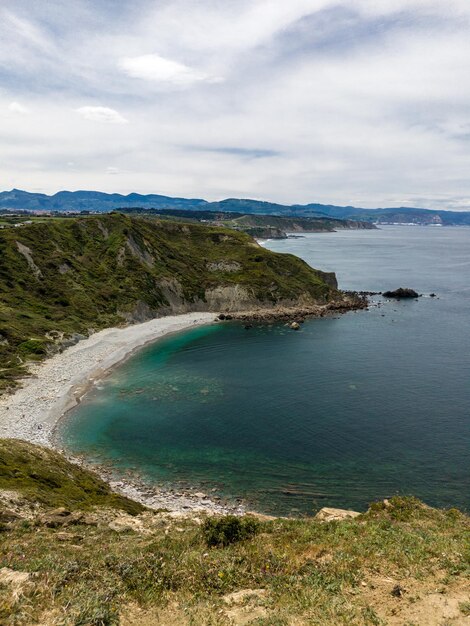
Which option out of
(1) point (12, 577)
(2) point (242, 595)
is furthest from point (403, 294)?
(1) point (12, 577)

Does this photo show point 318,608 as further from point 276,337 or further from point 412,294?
point 412,294

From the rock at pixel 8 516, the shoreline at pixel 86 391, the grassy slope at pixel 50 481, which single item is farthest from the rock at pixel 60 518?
the shoreline at pixel 86 391

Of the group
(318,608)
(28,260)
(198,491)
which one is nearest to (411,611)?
(318,608)

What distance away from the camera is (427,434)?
5238 cm

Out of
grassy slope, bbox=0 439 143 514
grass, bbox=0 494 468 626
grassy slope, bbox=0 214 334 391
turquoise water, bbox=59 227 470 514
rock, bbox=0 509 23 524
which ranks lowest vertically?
turquoise water, bbox=59 227 470 514

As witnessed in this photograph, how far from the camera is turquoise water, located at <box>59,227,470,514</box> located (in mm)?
43750

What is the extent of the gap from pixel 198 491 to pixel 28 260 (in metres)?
88.2

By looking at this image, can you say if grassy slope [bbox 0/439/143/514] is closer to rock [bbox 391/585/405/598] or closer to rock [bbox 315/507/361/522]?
rock [bbox 315/507/361/522]

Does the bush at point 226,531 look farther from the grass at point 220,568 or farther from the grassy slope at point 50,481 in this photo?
the grassy slope at point 50,481

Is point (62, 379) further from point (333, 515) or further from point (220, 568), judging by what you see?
point (220, 568)

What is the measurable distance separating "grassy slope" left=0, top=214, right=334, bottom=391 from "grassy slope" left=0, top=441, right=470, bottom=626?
5290 cm

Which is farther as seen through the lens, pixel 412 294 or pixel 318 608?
pixel 412 294

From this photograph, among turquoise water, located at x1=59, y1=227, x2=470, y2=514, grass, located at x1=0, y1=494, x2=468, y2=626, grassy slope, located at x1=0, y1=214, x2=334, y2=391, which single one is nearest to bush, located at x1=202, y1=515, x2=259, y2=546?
grass, located at x1=0, y1=494, x2=468, y2=626

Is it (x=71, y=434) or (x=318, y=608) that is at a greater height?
(x=318, y=608)
